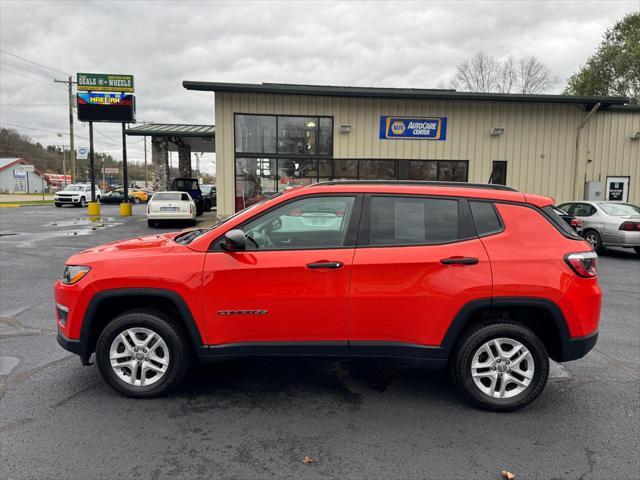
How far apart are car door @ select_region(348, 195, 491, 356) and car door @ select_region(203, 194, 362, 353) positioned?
0.39 feet

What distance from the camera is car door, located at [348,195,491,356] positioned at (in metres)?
3.22

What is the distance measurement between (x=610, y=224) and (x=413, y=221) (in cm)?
1004

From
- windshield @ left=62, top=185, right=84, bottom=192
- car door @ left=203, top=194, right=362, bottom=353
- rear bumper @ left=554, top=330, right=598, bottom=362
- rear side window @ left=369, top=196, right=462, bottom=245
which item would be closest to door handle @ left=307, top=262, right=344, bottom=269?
car door @ left=203, top=194, right=362, bottom=353

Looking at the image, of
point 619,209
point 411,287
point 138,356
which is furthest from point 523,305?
point 619,209

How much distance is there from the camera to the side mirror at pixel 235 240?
319cm

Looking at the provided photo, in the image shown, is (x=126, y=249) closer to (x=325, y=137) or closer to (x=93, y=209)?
(x=325, y=137)

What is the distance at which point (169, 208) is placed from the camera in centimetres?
1805

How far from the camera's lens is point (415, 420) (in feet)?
10.5

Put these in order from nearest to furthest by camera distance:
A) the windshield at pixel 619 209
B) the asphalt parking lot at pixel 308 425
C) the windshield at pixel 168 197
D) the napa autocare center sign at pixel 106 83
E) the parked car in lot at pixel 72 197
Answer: the asphalt parking lot at pixel 308 425 → the windshield at pixel 619 209 → the windshield at pixel 168 197 → the napa autocare center sign at pixel 106 83 → the parked car in lot at pixel 72 197

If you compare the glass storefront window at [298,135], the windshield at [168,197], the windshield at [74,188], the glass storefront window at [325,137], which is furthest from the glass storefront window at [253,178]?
the windshield at [74,188]

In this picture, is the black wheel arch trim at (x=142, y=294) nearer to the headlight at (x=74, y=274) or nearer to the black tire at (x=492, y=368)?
the headlight at (x=74, y=274)

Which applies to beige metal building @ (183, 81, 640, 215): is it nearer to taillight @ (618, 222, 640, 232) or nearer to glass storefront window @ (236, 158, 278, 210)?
glass storefront window @ (236, 158, 278, 210)

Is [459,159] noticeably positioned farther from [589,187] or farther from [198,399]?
[198,399]

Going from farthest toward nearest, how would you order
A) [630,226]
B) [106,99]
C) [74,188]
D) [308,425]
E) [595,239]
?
[74,188], [106,99], [595,239], [630,226], [308,425]
